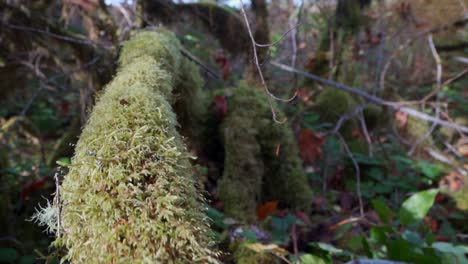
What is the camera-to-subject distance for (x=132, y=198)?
0.95 metres

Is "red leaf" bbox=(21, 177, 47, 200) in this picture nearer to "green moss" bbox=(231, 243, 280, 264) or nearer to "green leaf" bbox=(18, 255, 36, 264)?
"green leaf" bbox=(18, 255, 36, 264)

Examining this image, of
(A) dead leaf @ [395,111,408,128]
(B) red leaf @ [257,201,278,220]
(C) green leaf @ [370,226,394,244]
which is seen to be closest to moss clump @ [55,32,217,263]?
(C) green leaf @ [370,226,394,244]

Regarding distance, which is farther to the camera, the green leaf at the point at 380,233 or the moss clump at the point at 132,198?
the green leaf at the point at 380,233

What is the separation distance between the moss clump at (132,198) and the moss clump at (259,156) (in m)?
1.63

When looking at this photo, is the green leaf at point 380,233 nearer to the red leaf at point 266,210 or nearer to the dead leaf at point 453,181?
the red leaf at point 266,210

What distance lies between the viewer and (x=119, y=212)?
A: 0.92 meters

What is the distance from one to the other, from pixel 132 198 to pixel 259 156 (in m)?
2.25

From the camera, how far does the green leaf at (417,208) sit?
238cm

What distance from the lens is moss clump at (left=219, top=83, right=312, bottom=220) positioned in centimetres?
290

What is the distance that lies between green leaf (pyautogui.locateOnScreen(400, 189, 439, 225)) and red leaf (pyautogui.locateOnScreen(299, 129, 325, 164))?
168 cm

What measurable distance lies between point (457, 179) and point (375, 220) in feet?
5.93

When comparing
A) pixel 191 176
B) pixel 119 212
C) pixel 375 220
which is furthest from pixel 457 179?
pixel 119 212

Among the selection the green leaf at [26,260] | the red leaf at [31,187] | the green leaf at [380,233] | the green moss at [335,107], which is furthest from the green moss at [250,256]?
the green moss at [335,107]

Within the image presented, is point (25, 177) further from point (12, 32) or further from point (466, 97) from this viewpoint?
point (466, 97)
